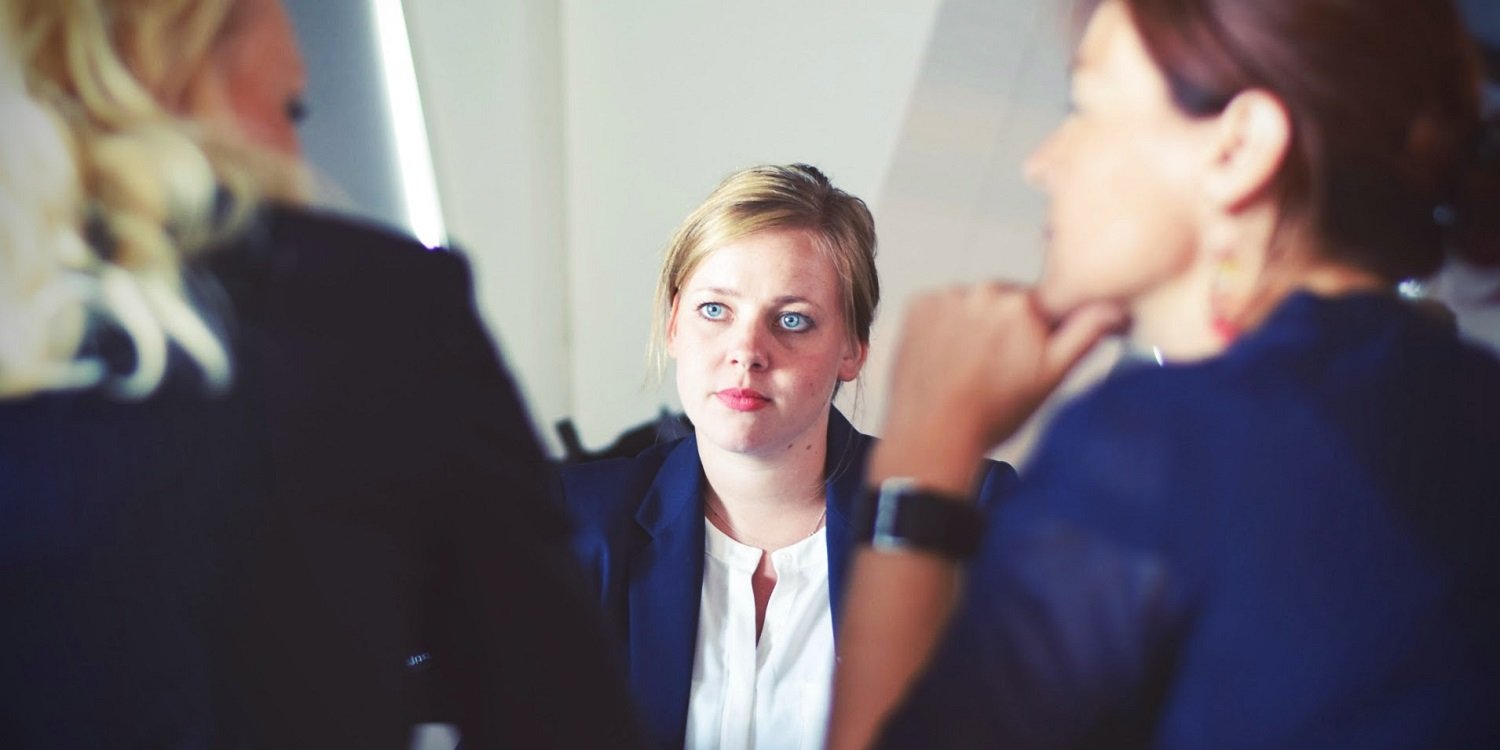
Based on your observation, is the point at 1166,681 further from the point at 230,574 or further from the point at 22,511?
the point at 22,511

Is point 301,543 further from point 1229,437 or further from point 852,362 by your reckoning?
point 1229,437

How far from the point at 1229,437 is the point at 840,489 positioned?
1.14ft

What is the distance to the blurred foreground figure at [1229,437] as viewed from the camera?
2.69 ft

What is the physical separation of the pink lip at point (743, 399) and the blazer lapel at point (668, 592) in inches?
2.6

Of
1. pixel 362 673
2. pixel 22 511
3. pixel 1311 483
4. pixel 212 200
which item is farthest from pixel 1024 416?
pixel 22 511

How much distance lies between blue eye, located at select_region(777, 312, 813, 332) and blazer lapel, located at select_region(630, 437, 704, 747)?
150 mm

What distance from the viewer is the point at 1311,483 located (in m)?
0.83

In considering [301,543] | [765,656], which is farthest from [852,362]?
[301,543]

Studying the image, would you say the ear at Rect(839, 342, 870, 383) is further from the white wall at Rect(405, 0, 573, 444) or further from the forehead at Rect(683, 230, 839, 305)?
the white wall at Rect(405, 0, 573, 444)

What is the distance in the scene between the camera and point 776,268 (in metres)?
1.05

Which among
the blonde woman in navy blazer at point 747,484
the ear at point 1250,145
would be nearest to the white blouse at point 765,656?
the blonde woman in navy blazer at point 747,484

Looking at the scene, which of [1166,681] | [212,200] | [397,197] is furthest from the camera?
[397,197]

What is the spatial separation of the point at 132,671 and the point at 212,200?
37 cm

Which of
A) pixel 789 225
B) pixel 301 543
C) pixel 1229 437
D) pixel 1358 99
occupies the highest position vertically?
pixel 1358 99
